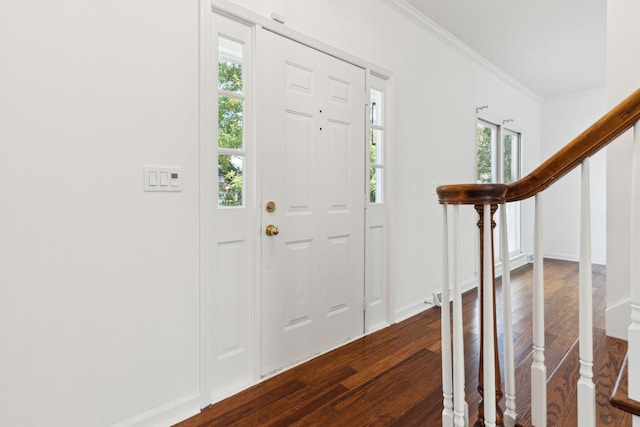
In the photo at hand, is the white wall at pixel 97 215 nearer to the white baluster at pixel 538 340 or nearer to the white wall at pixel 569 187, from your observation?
the white baluster at pixel 538 340

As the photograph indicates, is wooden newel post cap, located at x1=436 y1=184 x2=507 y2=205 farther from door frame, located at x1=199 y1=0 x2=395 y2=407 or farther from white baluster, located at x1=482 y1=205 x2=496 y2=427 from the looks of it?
door frame, located at x1=199 y1=0 x2=395 y2=407

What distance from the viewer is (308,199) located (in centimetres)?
221

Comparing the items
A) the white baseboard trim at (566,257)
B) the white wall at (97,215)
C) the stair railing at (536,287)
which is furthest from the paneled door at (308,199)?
the white baseboard trim at (566,257)

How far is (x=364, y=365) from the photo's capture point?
212cm

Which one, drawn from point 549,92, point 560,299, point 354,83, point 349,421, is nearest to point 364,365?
point 349,421

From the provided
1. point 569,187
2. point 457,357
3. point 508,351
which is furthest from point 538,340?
point 569,187

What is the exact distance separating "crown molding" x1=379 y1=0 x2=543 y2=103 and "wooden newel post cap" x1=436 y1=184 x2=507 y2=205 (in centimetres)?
237

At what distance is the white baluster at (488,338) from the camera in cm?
93

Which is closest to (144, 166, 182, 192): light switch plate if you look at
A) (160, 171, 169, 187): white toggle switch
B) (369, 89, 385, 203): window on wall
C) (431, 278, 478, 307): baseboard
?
(160, 171, 169, 187): white toggle switch

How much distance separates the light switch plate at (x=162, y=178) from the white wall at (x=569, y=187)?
584 cm

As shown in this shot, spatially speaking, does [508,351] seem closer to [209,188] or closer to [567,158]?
[567,158]

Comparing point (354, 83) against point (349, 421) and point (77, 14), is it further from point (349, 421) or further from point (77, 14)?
point (349, 421)

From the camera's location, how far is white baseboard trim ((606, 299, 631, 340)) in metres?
1.75

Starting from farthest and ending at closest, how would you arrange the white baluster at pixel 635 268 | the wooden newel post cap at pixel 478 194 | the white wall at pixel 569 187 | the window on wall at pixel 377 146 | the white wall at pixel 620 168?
the white wall at pixel 569 187 → the window on wall at pixel 377 146 → the white wall at pixel 620 168 → the wooden newel post cap at pixel 478 194 → the white baluster at pixel 635 268
